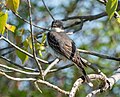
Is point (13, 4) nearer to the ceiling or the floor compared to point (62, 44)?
nearer to the ceiling

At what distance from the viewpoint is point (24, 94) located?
4934mm

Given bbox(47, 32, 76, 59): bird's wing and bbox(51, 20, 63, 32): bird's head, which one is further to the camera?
bbox(51, 20, 63, 32): bird's head

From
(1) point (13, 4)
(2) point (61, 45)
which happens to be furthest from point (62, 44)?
(1) point (13, 4)

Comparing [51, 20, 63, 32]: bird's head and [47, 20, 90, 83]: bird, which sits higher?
[51, 20, 63, 32]: bird's head

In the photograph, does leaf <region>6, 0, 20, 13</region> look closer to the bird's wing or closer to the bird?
the bird

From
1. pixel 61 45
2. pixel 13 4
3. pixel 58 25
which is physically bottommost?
pixel 61 45

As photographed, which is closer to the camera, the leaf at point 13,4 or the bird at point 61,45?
the leaf at point 13,4

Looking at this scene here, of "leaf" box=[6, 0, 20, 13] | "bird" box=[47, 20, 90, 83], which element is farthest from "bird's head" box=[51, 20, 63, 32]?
"leaf" box=[6, 0, 20, 13]

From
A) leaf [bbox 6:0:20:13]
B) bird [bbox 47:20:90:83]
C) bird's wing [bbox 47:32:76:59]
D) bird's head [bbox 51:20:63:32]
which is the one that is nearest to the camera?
leaf [bbox 6:0:20:13]

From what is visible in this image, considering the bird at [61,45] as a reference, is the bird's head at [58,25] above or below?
above

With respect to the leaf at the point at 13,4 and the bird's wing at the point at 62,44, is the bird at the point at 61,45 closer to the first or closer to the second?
the bird's wing at the point at 62,44

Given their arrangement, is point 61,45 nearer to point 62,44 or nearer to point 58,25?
point 62,44

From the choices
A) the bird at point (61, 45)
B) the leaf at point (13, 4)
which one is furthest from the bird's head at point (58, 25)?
the leaf at point (13, 4)

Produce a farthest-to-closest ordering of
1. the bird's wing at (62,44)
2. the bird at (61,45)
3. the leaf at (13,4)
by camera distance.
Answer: the bird's wing at (62,44)
the bird at (61,45)
the leaf at (13,4)
